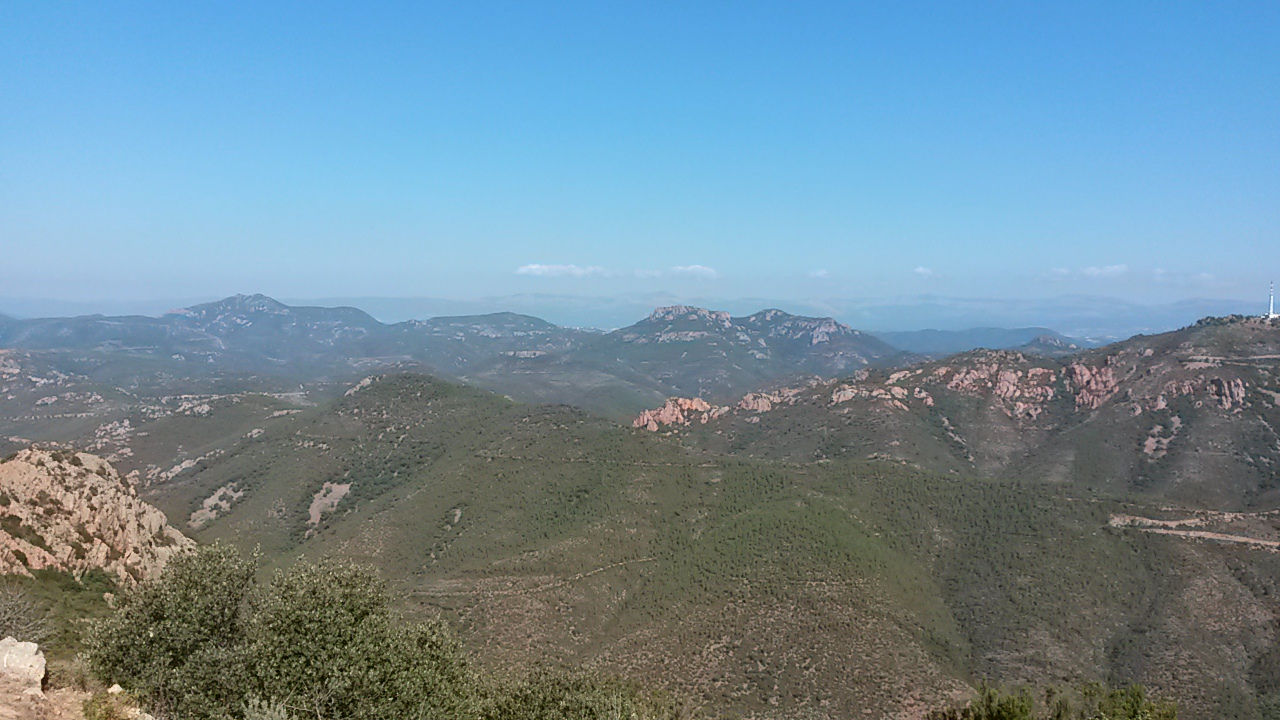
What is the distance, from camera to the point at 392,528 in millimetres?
80750

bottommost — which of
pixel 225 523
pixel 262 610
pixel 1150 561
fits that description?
pixel 225 523

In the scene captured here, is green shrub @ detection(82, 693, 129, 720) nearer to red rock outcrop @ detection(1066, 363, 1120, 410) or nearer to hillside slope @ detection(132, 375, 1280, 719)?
hillside slope @ detection(132, 375, 1280, 719)

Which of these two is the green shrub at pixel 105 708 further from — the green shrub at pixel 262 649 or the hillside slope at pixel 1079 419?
the hillside slope at pixel 1079 419

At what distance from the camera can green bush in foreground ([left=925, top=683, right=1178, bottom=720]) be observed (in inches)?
1383

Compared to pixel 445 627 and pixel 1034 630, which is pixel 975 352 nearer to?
pixel 1034 630

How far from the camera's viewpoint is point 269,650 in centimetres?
2080

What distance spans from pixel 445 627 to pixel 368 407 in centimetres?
11693

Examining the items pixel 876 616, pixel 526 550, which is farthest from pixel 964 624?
pixel 526 550

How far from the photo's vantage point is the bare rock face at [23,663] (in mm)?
16688

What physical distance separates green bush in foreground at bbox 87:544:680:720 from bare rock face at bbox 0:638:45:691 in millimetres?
3142

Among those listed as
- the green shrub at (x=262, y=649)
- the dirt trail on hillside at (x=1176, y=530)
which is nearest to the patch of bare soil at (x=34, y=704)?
the green shrub at (x=262, y=649)

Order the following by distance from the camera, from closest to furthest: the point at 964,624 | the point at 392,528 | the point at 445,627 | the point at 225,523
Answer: the point at 445,627
the point at 964,624
the point at 392,528
the point at 225,523

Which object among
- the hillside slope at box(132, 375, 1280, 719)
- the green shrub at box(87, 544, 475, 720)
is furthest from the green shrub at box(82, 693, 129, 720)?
the hillside slope at box(132, 375, 1280, 719)

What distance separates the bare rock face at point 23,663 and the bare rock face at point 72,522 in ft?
49.9
